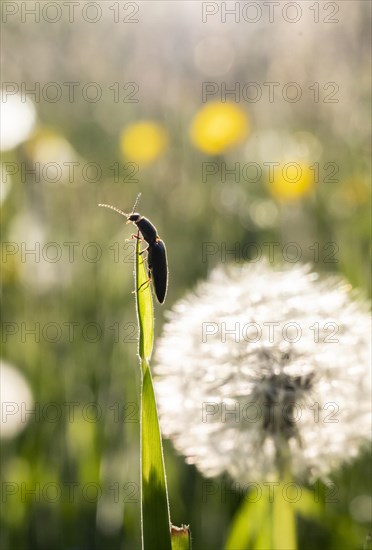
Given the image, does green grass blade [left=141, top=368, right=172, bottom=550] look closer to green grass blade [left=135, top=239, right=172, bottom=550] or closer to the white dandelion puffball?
green grass blade [left=135, top=239, right=172, bottom=550]

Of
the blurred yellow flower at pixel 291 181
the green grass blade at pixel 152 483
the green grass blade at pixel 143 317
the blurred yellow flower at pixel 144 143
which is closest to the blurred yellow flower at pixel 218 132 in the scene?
A: the blurred yellow flower at pixel 144 143

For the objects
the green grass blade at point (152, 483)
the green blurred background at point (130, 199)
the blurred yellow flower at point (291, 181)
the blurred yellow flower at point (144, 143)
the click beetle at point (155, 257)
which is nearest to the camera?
the green grass blade at point (152, 483)

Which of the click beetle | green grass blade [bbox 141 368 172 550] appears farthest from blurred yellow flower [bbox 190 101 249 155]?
green grass blade [bbox 141 368 172 550]

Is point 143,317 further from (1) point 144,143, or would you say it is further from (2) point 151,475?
(1) point 144,143

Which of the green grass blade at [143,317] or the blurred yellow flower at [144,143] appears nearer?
the green grass blade at [143,317]

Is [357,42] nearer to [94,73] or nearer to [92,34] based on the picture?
[92,34]

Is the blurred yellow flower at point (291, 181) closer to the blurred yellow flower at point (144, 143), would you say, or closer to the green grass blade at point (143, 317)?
the blurred yellow flower at point (144, 143)

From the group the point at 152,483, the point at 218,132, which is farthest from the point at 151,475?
the point at 218,132
